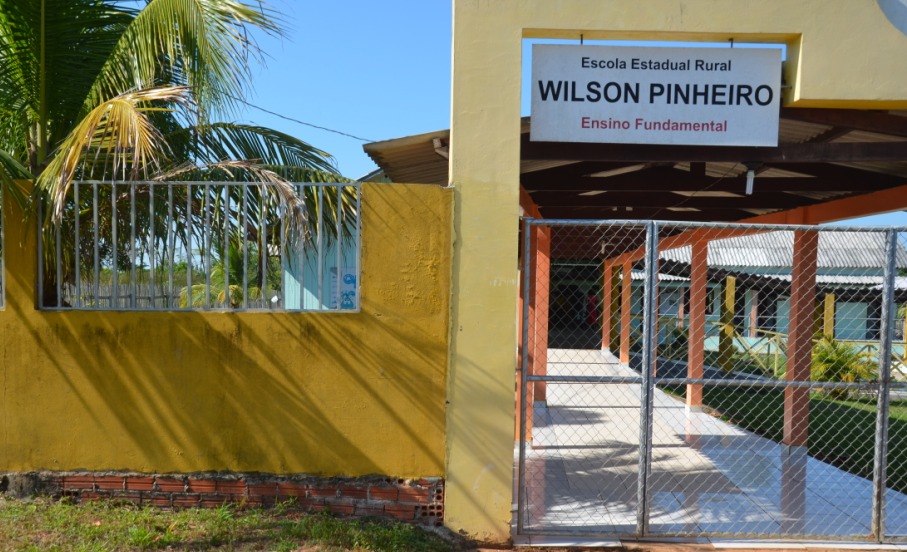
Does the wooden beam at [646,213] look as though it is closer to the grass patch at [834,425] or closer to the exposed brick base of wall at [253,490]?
the grass patch at [834,425]

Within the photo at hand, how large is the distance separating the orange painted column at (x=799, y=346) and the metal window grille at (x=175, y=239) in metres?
5.62

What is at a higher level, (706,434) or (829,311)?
(829,311)

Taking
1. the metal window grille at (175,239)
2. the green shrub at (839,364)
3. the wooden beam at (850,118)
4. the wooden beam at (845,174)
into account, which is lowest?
the green shrub at (839,364)

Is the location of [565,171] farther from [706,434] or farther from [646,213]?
[646,213]

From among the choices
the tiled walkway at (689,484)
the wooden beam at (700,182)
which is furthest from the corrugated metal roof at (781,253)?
the wooden beam at (700,182)

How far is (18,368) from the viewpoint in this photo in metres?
4.91

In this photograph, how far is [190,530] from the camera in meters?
4.57

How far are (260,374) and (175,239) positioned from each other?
1.17m

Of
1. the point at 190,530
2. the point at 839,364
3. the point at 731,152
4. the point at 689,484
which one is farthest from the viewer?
the point at 839,364

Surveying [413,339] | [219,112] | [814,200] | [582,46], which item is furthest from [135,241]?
[814,200]

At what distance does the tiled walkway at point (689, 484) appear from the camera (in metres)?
5.27

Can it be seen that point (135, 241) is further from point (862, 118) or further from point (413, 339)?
point (862, 118)

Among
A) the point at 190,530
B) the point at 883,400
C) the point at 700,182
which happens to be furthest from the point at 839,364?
the point at 190,530

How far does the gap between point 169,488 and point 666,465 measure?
4.78 meters
